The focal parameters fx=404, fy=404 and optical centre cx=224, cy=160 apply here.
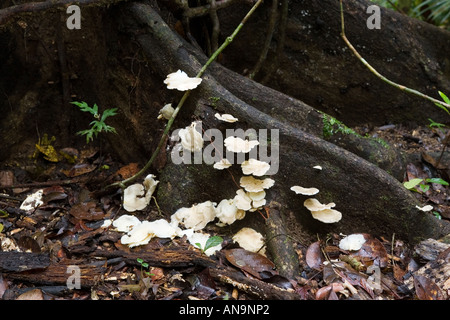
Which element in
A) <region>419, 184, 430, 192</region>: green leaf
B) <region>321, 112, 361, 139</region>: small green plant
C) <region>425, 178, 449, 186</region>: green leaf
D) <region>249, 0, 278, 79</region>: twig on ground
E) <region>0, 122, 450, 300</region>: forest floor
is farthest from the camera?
<region>249, 0, 278, 79</region>: twig on ground

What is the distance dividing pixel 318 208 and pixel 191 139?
4.01 feet

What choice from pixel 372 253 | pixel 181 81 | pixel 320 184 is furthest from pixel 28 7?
pixel 372 253

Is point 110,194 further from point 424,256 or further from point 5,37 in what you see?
point 424,256

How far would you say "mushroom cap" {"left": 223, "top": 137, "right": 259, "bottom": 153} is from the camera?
10.7ft

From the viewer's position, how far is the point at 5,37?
4113 mm

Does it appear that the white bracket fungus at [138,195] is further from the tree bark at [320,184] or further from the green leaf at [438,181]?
the green leaf at [438,181]

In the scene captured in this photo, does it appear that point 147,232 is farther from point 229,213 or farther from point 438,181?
point 438,181

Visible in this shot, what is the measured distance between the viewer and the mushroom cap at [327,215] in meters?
3.36

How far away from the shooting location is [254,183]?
337cm

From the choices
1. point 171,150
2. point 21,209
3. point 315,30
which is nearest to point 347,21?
point 315,30

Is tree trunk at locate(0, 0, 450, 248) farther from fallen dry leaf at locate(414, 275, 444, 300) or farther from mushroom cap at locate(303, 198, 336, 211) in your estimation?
fallen dry leaf at locate(414, 275, 444, 300)

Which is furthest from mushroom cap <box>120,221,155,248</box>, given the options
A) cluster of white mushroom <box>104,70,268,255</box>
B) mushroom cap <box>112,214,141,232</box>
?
mushroom cap <box>112,214,141,232</box>

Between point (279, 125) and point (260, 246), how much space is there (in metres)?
1.07

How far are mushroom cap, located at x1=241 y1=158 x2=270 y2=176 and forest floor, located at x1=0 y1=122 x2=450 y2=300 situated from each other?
2.04ft
